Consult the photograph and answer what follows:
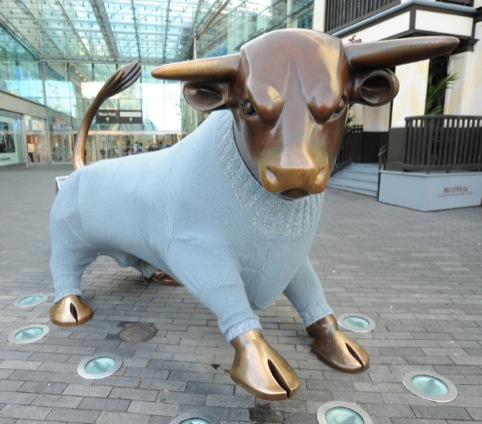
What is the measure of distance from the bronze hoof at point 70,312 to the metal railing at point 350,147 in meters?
8.87

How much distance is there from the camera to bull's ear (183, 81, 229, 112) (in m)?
1.50

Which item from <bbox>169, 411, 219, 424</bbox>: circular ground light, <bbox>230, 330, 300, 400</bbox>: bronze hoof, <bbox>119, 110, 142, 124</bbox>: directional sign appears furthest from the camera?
<bbox>119, 110, 142, 124</bbox>: directional sign

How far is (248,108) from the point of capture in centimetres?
140

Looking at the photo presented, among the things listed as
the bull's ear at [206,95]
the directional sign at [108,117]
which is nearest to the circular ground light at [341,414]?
the bull's ear at [206,95]

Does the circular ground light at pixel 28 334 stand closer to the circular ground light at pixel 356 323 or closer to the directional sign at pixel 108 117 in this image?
the circular ground light at pixel 356 323

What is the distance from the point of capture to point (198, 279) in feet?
5.66

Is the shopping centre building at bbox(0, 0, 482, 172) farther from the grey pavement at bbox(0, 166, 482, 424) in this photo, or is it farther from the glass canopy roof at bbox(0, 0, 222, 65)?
the grey pavement at bbox(0, 166, 482, 424)

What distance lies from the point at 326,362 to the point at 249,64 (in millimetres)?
1721

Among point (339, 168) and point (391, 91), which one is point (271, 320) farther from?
point (339, 168)

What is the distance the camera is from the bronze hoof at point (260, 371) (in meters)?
1.60

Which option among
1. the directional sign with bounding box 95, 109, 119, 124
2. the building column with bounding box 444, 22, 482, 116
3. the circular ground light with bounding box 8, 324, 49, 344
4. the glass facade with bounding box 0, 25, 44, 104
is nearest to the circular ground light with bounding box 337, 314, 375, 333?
the circular ground light with bounding box 8, 324, 49, 344

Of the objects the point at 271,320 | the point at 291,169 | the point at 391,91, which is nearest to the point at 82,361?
the point at 271,320

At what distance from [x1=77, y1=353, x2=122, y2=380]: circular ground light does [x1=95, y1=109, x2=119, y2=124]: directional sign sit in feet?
78.1

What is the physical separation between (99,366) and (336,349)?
Answer: 55.0 inches
